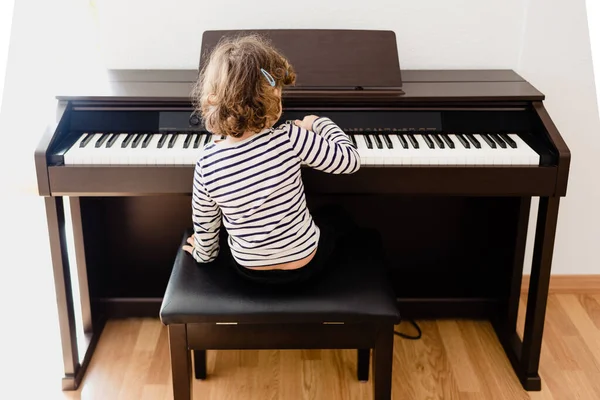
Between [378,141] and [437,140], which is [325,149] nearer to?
[378,141]

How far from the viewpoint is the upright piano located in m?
1.95

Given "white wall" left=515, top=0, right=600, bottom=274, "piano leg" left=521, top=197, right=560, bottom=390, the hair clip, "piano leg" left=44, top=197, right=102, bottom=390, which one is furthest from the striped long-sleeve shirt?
"white wall" left=515, top=0, right=600, bottom=274

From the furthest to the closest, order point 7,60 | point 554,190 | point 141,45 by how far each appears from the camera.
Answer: point 7,60, point 141,45, point 554,190

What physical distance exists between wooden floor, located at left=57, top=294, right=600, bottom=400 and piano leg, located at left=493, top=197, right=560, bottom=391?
0.04 m

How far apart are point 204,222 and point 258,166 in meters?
0.23

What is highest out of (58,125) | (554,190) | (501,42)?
(501,42)

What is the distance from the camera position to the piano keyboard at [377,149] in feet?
6.36

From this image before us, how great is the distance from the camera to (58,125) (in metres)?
1.98

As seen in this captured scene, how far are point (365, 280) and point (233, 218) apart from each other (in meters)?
0.35

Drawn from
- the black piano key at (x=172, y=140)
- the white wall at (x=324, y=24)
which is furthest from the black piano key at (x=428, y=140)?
the black piano key at (x=172, y=140)

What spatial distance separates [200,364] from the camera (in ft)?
7.39

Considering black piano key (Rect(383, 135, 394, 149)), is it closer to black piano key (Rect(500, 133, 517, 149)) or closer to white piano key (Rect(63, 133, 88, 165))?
black piano key (Rect(500, 133, 517, 149))

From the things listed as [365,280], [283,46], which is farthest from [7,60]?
[365,280]

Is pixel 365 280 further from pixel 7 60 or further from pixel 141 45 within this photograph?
pixel 7 60
